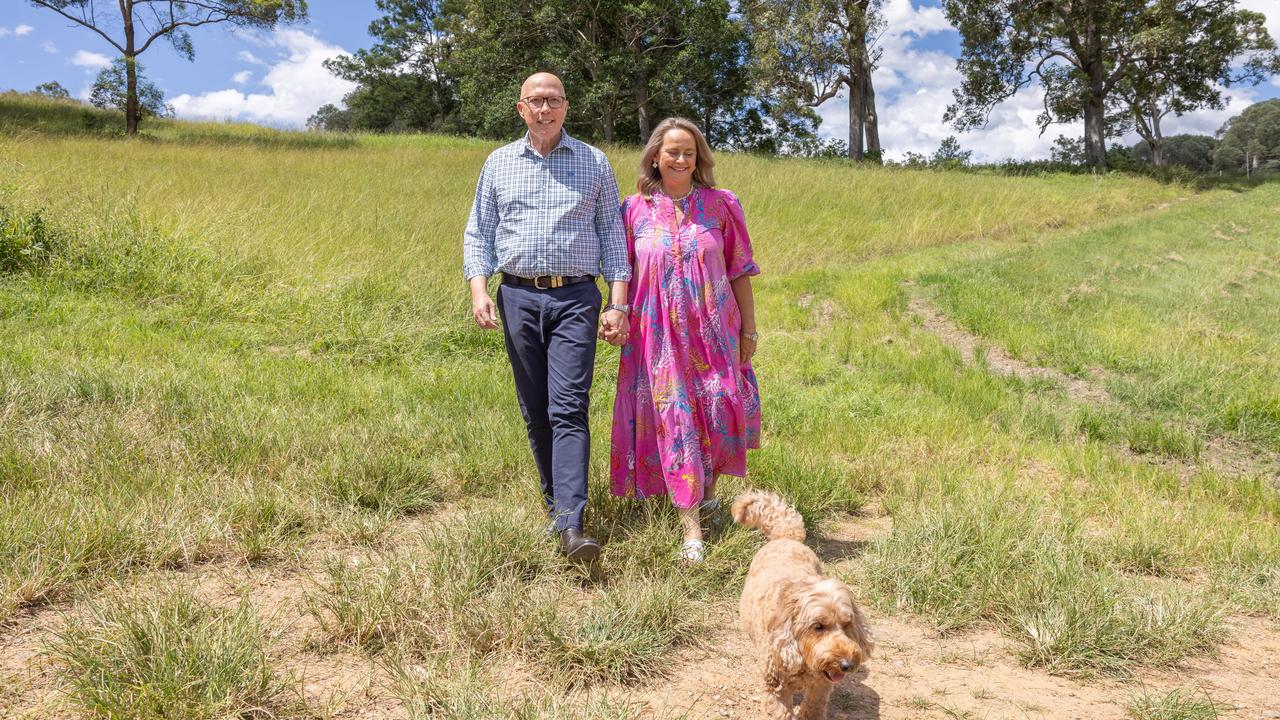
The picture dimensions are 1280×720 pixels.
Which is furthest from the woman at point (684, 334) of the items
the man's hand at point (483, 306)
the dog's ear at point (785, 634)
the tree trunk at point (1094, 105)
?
the tree trunk at point (1094, 105)

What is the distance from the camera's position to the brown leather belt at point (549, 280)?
3393mm

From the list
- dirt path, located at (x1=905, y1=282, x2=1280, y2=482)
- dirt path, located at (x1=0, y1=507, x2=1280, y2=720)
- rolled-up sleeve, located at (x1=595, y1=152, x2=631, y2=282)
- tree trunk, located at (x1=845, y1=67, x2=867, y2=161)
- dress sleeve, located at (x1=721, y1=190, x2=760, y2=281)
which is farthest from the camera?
tree trunk, located at (x1=845, y1=67, x2=867, y2=161)

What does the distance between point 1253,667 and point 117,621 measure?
431 centimetres

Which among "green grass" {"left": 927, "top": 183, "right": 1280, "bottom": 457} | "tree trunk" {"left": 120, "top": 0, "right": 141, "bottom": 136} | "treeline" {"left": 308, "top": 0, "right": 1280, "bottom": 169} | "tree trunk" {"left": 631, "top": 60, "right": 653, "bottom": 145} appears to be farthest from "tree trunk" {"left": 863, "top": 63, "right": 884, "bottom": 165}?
"tree trunk" {"left": 120, "top": 0, "right": 141, "bottom": 136}

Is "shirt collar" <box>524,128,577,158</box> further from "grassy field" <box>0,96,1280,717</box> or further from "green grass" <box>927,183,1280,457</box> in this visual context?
"green grass" <box>927,183,1280,457</box>

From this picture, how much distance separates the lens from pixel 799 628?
2.22 meters

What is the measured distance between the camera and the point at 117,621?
2479 mm

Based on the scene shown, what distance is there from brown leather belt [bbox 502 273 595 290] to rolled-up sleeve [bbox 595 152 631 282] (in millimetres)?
148

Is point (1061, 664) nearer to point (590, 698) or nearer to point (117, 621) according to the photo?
point (590, 698)

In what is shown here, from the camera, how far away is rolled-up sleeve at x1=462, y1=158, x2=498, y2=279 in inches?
141

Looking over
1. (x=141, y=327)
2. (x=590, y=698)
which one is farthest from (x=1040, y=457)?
(x=141, y=327)

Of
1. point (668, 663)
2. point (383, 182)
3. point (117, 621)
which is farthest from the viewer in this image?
point (383, 182)

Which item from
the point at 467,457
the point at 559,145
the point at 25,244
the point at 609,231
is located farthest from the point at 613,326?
the point at 25,244

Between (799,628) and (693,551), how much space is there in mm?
1294
